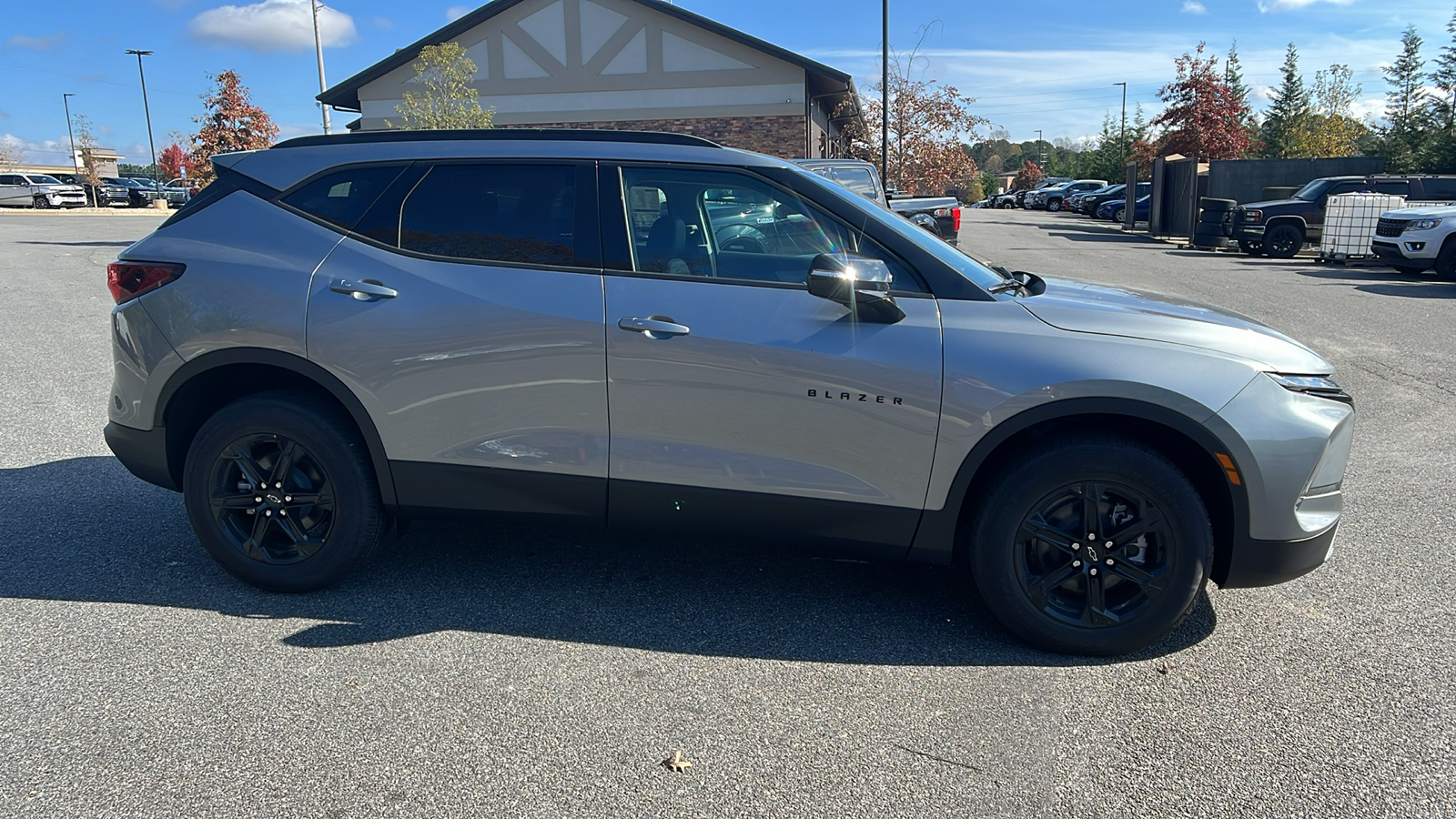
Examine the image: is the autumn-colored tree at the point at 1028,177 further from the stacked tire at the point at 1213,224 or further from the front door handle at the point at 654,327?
the front door handle at the point at 654,327

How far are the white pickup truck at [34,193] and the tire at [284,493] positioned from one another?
54.2 meters

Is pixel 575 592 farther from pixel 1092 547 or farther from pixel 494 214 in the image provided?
pixel 1092 547

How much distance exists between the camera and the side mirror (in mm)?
3414

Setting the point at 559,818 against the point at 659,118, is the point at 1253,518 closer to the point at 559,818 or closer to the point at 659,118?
the point at 559,818

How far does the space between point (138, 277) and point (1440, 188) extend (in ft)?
75.5

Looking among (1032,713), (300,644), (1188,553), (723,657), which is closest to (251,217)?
(300,644)

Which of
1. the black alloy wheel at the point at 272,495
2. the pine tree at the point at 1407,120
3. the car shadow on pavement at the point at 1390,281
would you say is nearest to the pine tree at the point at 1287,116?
the pine tree at the point at 1407,120

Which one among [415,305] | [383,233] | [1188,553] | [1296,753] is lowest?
[1296,753]

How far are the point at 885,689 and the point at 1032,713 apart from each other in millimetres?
472

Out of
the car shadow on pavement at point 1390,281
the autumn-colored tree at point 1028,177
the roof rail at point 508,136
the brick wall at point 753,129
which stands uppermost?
the brick wall at point 753,129

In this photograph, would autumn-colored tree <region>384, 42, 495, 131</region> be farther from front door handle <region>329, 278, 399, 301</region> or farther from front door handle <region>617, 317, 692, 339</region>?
front door handle <region>617, 317, 692, 339</region>

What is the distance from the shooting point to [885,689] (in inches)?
130

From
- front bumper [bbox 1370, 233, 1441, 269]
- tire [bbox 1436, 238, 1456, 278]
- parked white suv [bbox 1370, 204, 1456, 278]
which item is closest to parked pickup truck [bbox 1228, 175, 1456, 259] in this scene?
parked white suv [bbox 1370, 204, 1456, 278]

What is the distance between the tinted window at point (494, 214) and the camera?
12.4 ft
